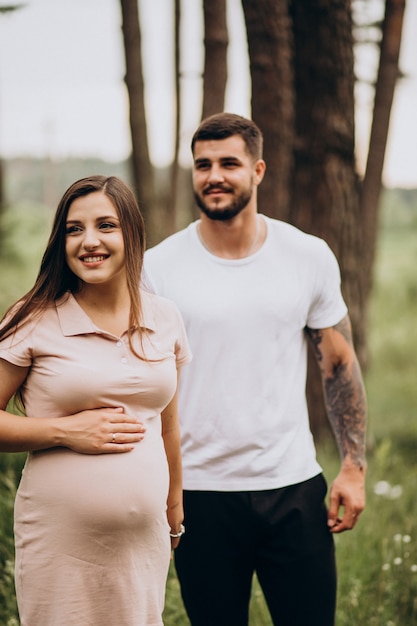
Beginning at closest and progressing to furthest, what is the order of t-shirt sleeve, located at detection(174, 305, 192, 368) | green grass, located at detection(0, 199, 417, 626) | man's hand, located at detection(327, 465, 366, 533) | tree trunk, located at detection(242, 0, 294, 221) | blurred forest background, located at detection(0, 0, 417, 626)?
t-shirt sleeve, located at detection(174, 305, 192, 368) → man's hand, located at detection(327, 465, 366, 533) → green grass, located at detection(0, 199, 417, 626) → blurred forest background, located at detection(0, 0, 417, 626) → tree trunk, located at detection(242, 0, 294, 221)

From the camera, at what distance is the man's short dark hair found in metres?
3.17

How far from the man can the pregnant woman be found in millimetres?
433

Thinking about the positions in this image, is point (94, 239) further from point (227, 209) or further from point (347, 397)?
point (347, 397)

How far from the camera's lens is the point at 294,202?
21.4 feet

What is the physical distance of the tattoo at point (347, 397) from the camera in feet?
10.9

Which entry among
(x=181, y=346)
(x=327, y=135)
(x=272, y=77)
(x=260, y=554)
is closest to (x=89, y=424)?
(x=181, y=346)

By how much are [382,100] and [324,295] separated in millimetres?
5589

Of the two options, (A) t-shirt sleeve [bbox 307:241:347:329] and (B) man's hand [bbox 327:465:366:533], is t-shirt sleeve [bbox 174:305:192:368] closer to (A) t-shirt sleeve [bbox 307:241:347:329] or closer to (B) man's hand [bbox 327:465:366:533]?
(A) t-shirt sleeve [bbox 307:241:347:329]

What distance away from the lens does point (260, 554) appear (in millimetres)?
3143

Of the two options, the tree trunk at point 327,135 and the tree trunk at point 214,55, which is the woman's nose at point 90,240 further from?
the tree trunk at point 327,135

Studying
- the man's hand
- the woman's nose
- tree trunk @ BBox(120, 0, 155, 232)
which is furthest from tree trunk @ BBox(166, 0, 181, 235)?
the woman's nose

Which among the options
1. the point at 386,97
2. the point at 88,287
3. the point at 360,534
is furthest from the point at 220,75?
the point at 88,287

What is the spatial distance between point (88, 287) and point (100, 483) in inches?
24.3

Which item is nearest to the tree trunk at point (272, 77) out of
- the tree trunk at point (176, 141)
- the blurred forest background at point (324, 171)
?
the blurred forest background at point (324, 171)
